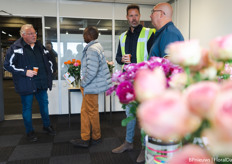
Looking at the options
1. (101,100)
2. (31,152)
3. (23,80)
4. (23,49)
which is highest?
(23,49)

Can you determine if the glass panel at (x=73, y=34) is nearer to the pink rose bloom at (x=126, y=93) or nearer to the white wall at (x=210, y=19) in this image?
the white wall at (x=210, y=19)

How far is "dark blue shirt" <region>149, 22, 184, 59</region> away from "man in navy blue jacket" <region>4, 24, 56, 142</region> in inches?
74.2

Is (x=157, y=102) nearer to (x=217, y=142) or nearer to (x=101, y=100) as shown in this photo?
(x=217, y=142)

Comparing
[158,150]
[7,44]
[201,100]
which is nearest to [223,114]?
[201,100]

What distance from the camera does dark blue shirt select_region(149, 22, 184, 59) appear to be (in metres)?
1.62

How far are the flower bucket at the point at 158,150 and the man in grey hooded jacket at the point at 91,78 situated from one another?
1852 mm

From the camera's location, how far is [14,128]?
3592mm

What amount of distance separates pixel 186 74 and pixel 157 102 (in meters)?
0.21

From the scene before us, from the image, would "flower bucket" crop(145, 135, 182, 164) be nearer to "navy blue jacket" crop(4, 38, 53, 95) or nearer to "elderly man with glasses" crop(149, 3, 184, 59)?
"elderly man with glasses" crop(149, 3, 184, 59)

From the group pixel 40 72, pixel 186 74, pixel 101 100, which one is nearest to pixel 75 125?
pixel 101 100

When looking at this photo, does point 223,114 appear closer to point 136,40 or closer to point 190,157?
point 190,157

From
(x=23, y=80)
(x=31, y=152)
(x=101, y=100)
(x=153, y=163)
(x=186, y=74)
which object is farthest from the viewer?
(x=101, y=100)

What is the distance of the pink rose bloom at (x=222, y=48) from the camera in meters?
0.34

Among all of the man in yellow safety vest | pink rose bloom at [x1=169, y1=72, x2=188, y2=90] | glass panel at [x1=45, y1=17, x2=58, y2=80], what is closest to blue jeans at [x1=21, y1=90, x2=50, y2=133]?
glass panel at [x1=45, y1=17, x2=58, y2=80]
